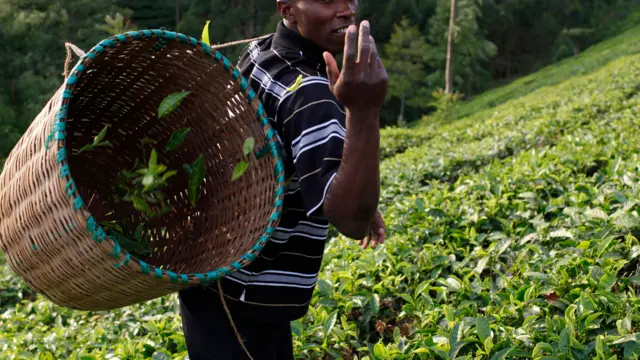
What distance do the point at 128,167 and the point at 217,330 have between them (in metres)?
0.61

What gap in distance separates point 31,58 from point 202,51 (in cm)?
2393

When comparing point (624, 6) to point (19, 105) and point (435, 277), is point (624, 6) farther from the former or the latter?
point (435, 277)

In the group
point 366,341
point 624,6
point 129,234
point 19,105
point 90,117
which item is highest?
point 90,117

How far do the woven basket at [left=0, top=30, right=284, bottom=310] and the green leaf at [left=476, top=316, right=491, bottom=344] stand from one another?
1.01 m

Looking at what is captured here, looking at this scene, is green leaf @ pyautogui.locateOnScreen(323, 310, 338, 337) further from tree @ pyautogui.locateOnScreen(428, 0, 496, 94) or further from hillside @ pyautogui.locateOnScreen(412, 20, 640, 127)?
tree @ pyautogui.locateOnScreen(428, 0, 496, 94)

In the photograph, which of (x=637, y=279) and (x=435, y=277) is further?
(x=435, y=277)

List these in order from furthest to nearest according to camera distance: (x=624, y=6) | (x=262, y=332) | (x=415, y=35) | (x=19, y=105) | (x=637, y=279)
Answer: (x=624, y=6) < (x=415, y=35) < (x=19, y=105) < (x=637, y=279) < (x=262, y=332)

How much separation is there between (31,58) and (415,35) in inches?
711

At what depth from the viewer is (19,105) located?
867 inches

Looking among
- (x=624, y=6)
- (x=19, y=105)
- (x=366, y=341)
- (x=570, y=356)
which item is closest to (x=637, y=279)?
(x=570, y=356)

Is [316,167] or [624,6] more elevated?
[316,167]

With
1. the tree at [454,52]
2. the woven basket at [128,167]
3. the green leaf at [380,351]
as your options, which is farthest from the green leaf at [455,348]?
the tree at [454,52]

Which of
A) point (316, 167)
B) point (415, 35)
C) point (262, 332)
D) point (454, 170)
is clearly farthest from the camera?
point (415, 35)

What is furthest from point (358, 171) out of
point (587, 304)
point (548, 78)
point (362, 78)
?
point (548, 78)
